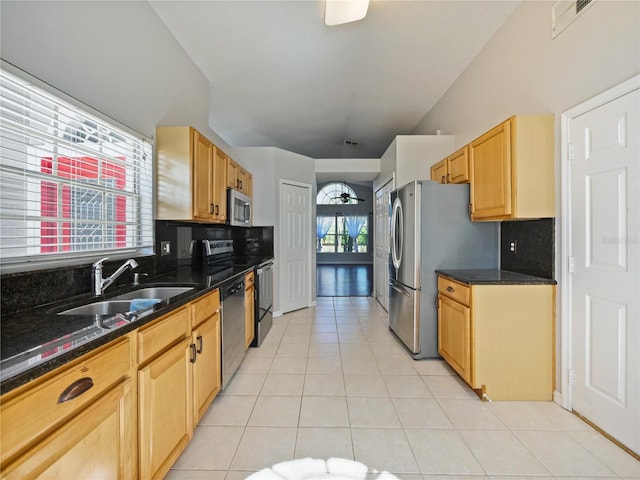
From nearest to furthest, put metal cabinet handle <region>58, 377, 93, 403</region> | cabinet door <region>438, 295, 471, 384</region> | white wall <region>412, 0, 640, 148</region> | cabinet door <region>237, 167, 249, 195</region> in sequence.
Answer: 1. metal cabinet handle <region>58, 377, 93, 403</region>
2. white wall <region>412, 0, 640, 148</region>
3. cabinet door <region>438, 295, 471, 384</region>
4. cabinet door <region>237, 167, 249, 195</region>

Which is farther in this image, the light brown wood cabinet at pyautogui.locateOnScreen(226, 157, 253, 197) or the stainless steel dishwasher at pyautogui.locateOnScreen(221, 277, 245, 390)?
the light brown wood cabinet at pyautogui.locateOnScreen(226, 157, 253, 197)

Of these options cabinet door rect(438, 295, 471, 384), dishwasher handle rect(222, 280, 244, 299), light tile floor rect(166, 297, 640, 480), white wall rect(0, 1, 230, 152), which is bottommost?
light tile floor rect(166, 297, 640, 480)

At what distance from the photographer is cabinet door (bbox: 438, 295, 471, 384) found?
228 centimetres

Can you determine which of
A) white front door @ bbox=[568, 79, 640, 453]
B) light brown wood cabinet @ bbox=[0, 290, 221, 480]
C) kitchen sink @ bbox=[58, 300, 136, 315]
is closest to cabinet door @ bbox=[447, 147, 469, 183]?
white front door @ bbox=[568, 79, 640, 453]

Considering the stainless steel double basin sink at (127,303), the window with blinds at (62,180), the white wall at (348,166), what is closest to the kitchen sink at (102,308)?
the stainless steel double basin sink at (127,303)

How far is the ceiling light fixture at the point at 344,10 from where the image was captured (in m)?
2.12

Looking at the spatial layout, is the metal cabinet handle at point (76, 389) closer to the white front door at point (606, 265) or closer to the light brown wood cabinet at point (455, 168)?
the white front door at point (606, 265)

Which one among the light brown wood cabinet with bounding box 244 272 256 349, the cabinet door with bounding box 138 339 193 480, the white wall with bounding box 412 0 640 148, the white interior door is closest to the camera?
the cabinet door with bounding box 138 339 193 480

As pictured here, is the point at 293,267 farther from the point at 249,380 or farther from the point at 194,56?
the point at 194,56

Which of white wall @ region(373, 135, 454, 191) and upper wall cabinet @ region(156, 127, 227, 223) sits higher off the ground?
white wall @ region(373, 135, 454, 191)

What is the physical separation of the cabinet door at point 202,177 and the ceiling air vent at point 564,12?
2.74 m

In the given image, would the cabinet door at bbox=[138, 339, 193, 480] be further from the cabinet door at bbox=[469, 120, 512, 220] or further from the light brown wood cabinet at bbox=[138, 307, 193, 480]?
the cabinet door at bbox=[469, 120, 512, 220]

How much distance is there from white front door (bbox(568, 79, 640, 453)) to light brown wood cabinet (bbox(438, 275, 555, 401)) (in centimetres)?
16

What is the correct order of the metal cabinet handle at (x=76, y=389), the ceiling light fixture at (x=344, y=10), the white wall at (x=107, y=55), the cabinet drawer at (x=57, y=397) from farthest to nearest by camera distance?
the ceiling light fixture at (x=344, y=10), the white wall at (x=107, y=55), the metal cabinet handle at (x=76, y=389), the cabinet drawer at (x=57, y=397)
